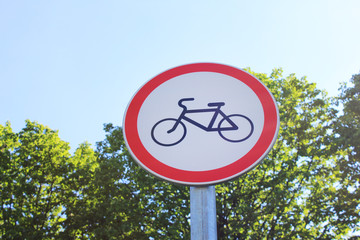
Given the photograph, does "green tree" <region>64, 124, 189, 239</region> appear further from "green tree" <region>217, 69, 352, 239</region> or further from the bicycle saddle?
the bicycle saddle

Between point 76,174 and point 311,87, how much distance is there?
485 inches

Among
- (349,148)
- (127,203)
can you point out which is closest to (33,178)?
(127,203)

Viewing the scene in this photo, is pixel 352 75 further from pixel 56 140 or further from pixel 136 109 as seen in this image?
pixel 136 109

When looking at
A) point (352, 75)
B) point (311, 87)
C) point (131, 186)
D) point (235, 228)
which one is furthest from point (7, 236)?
point (352, 75)

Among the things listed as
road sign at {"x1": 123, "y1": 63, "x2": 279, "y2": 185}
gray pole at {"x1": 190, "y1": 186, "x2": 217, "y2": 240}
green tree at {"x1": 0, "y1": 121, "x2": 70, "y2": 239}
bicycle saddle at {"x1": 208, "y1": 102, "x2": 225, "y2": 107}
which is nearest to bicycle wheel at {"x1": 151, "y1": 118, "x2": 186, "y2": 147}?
road sign at {"x1": 123, "y1": 63, "x2": 279, "y2": 185}

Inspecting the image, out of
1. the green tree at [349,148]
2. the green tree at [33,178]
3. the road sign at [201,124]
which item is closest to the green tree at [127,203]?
the green tree at [33,178]

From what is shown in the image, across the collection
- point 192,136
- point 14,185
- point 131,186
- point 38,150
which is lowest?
point 192,136

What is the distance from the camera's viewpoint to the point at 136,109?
2258mm

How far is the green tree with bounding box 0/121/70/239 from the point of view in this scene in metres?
18.0

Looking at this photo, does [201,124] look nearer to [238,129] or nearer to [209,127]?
[209,127]

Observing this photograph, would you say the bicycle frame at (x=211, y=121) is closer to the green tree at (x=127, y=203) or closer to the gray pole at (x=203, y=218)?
the gray pole at (x=203, y=218)

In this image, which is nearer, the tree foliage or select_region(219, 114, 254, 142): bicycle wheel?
select_region(219, 114, 254, 142): bicycle wheel

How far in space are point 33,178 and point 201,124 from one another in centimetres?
1849

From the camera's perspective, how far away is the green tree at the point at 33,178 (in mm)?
18016
